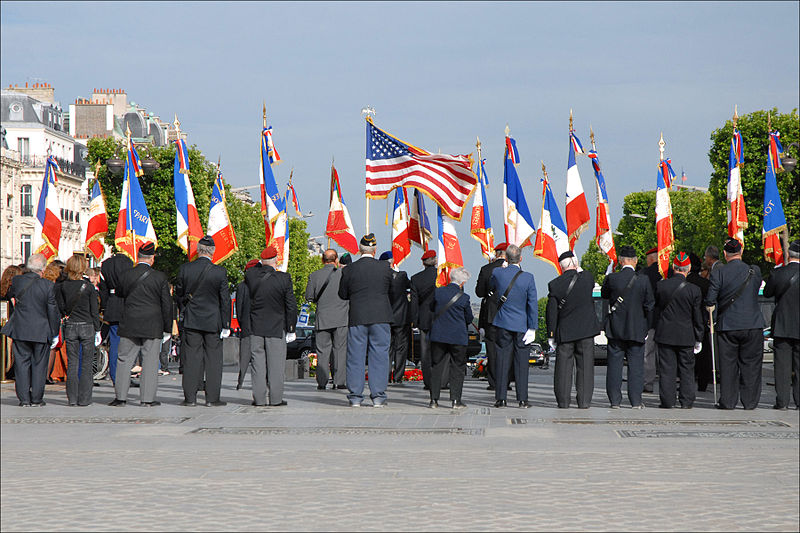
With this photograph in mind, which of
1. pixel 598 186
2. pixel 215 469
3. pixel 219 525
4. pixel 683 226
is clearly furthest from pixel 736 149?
pixel 683 226

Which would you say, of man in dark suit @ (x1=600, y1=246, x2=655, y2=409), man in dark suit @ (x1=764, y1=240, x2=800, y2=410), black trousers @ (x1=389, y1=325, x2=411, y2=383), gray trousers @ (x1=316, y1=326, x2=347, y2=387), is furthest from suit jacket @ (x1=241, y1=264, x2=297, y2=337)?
man in dark suit @ (x1=764, y1=240, x2=800, y2=410)

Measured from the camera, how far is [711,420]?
13.7 metres

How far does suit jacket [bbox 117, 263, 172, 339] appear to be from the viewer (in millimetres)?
15352

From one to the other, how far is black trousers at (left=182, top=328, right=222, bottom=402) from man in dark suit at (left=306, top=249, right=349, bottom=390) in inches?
92.2

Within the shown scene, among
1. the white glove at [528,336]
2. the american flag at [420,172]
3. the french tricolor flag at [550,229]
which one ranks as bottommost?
the white glove at [528,336]

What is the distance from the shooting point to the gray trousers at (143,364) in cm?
1536

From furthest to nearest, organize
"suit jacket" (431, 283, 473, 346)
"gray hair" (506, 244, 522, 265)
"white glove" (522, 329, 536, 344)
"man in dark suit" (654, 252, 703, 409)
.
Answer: "gray hair" (506, 244, 522, 265) < "man in dark suit" (654, 252, 703, 409) < "white glove" (522, 329, 536, 344) < "suit jacket" (431, 283, 473, 346)

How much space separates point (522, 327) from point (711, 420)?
2735mm

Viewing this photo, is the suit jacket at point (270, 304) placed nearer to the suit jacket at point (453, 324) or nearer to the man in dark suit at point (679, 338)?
the suit jacket at point (453, 324)

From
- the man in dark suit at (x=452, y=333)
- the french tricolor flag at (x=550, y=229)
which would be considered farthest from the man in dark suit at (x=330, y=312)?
the french tricolor flag at (x=550, y=229)

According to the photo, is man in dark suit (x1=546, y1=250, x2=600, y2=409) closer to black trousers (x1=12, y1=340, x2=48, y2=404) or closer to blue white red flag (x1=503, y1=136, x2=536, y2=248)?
black trousers (x1=12, y1=340, x2=48, y2=404)

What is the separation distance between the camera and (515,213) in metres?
23.5

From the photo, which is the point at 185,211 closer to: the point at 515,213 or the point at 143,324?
the point at 515,213

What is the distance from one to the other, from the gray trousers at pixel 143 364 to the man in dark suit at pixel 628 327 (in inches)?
222
